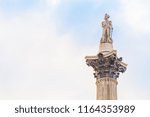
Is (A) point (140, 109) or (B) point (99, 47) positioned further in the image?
(B) point (99, 47)

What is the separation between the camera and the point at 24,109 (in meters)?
17.1

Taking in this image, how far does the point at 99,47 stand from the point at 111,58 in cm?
139

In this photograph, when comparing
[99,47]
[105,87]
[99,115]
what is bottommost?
[99,115]

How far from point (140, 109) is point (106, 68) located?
286 inches

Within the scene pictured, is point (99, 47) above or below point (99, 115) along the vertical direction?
above

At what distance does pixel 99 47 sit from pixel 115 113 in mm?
9213

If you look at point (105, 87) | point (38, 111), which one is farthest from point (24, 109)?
point (105, 87)

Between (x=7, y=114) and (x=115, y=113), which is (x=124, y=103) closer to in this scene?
(x=115, y=113)

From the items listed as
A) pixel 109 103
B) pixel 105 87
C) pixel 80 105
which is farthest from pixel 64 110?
pixel 105 87

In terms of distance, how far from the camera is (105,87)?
2461 centimetres

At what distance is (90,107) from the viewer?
1706cm

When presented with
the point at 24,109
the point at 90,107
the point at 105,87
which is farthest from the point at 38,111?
the point at 105,87

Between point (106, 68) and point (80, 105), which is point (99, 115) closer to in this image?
point (80, 105)

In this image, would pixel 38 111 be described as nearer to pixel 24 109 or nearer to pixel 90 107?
pixel 24 109
